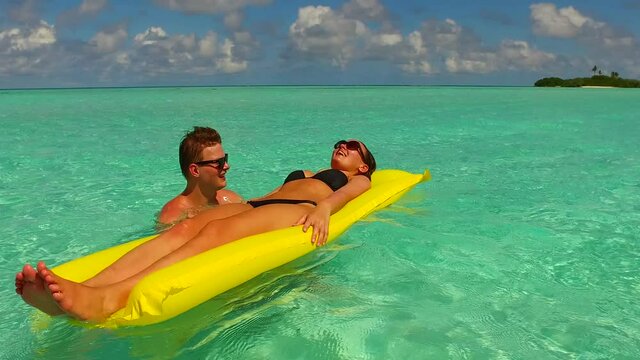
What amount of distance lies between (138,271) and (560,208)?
3.85 meters

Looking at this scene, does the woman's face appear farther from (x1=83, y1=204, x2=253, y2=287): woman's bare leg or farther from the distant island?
the distant island

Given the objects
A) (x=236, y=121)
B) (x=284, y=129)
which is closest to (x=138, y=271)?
(x=284, y=129)

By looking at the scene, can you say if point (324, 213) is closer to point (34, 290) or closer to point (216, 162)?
point (216, 162)

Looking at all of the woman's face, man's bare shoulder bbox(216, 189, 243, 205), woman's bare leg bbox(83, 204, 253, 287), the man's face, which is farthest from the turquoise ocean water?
man's bare shoulder bbox(216, 189, 243, 205)

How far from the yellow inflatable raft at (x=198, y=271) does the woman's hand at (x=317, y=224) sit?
4cm

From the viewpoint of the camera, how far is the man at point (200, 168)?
131 inches

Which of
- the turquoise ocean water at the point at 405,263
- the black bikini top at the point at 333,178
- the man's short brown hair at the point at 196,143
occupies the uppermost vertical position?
the man's short brown hair at the point at 196,143

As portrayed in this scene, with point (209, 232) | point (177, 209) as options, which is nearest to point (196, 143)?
point (177, 209)

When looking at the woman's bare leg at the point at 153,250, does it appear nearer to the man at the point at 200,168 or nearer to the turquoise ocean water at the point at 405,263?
the turquoise ocean water at the point at 405,263

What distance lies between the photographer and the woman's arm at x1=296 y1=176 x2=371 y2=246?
304 cm

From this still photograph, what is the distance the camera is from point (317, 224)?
307 centimetres

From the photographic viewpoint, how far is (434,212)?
475 cm

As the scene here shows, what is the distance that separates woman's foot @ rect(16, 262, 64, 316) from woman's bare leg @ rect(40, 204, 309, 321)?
4 centimetres

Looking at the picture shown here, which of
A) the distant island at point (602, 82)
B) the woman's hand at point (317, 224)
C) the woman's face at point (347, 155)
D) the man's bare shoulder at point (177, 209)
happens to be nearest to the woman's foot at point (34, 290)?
the woman's hand at point (317, 224)
